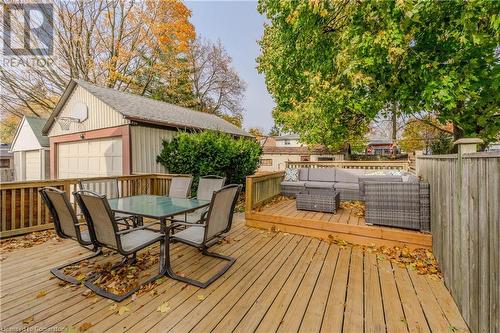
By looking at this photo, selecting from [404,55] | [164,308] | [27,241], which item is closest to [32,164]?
[27,241]

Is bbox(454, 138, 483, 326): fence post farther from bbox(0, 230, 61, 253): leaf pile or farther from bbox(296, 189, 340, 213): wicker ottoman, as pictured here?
bbox(0, 230, 61, 253): leaf pile

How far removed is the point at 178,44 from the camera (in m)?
15.0

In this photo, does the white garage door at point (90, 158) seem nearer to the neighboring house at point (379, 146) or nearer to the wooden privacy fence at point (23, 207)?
the wooden privacy fence at point (23, 207)

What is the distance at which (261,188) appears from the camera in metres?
5.50

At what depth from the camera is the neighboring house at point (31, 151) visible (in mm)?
12578

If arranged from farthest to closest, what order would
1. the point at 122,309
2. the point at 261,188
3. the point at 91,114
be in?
the point at 91,114 → the point at 261,188 → the point at 122,309

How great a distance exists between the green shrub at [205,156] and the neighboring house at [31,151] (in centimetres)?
945

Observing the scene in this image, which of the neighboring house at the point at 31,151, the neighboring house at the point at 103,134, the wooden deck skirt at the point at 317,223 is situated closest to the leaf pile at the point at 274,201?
the wooden deck skirt at the point at 317,223

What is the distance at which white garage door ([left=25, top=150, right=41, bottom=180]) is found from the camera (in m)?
12.8

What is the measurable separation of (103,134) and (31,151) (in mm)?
9490

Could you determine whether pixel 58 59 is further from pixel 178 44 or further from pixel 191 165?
pixel 191 165

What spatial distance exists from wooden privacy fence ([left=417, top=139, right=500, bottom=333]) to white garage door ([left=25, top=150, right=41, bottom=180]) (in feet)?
55.8

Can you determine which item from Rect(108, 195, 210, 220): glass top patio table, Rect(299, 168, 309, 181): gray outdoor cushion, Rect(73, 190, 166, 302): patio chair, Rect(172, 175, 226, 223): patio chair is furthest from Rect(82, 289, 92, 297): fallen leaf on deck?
Rect(299, 168, 309, 181): gray outdoor cushion

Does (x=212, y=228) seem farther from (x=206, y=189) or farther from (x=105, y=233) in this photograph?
(x=206, y=189)
